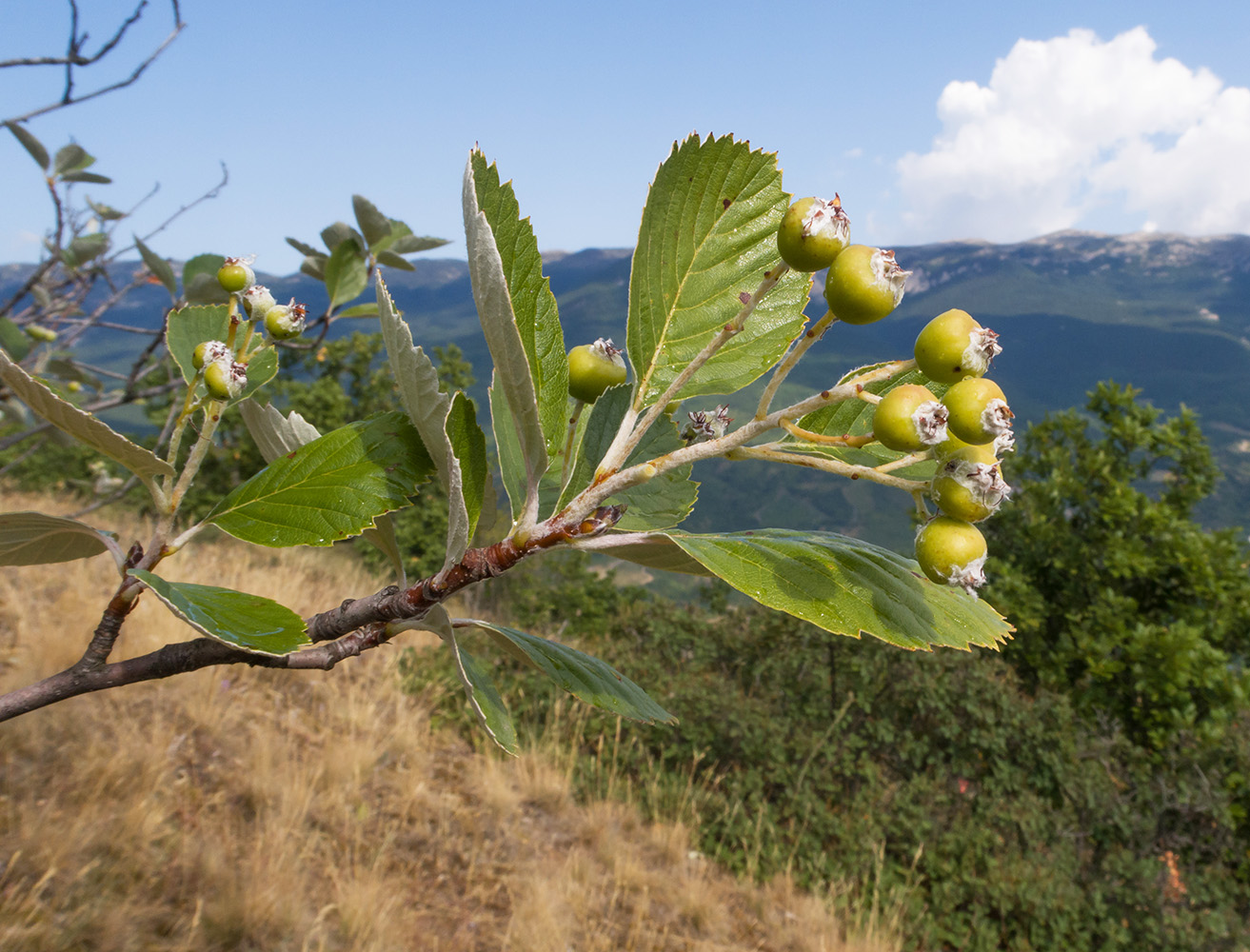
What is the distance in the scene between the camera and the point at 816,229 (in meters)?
0.58

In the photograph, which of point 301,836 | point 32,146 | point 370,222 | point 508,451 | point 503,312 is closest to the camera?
point 503,312

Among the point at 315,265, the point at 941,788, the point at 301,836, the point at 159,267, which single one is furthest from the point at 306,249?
the point at 941,788

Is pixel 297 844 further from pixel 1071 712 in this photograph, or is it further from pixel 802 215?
pixel 1071 712

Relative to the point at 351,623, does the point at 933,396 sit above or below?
Result: above

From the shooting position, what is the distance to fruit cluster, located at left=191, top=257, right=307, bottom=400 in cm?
78

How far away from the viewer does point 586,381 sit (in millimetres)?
761

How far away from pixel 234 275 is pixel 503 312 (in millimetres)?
541

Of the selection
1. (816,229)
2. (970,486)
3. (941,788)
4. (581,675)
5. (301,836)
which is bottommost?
(941,788)

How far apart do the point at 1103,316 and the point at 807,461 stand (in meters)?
106

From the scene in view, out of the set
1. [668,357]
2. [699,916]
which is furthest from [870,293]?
[699,916]

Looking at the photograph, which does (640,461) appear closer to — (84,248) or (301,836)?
(84,248)

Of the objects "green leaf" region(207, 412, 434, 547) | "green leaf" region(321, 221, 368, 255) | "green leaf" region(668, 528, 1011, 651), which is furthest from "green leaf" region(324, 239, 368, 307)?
"green leaf" region(668, 528, 1011, 651)

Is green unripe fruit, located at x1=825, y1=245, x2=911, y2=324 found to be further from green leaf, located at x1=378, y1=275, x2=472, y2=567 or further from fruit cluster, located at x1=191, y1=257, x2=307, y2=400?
fruit cluster, located at x1=191, y1=257, x2=307, y2=400

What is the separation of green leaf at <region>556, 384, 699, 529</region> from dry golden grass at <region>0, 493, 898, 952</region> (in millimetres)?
3298
